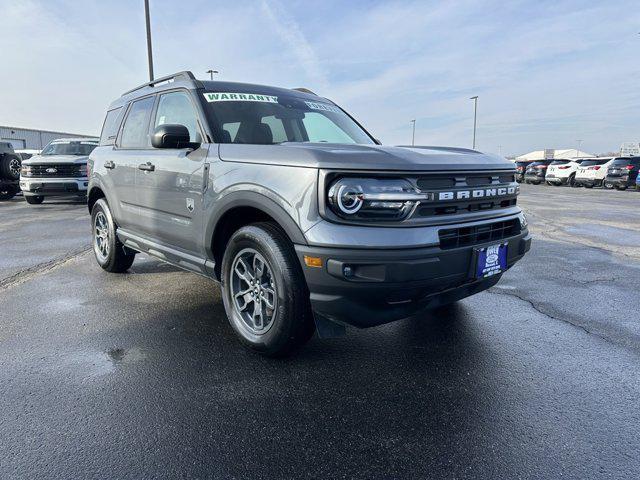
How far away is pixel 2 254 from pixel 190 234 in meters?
4.44

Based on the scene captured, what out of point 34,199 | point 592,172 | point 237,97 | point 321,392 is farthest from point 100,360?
point 592,172

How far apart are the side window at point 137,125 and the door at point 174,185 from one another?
0.18 m

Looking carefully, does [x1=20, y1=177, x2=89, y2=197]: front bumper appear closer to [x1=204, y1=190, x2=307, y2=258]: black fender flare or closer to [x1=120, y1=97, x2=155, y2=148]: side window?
[x1=120, y1=97, x2=155, y2=148]: side window

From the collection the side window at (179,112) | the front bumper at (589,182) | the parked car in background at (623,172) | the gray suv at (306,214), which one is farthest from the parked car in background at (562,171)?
the side window at (179,112)

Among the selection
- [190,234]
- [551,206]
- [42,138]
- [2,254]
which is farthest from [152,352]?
[42,138]

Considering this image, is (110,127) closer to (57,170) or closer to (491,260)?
(491,260)

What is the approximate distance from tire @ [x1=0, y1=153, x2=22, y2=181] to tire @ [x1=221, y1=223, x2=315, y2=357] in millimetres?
15130

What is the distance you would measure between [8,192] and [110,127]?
44.7 feet

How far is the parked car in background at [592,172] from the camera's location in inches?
942

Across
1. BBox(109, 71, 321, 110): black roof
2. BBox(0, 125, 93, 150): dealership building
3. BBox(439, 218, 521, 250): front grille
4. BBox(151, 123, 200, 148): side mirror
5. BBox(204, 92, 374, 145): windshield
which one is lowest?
BBox(439, 218, 521, 250): front grille

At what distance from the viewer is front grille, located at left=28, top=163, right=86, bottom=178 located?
12.9 meters

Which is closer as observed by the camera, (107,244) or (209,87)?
(209,87)

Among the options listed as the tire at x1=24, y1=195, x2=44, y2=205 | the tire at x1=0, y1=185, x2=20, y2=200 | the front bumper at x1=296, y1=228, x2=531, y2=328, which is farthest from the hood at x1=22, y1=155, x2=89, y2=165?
the front bumper at x1=296, y1=228, x2=531, y2=328

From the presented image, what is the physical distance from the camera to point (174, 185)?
3709 millimetres
